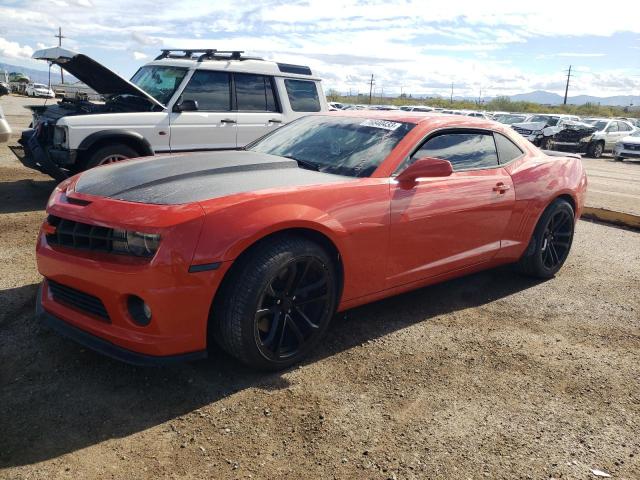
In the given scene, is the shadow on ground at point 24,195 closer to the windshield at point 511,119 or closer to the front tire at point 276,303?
the front tire at point 276,303

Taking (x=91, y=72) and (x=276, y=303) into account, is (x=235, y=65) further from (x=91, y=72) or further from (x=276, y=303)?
(x=276, y=303)

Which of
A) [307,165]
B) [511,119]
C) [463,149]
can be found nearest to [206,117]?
[307,165]

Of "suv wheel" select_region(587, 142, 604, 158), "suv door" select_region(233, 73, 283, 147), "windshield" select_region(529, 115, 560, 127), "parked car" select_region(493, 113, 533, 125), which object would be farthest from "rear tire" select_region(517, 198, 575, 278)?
"parked car" select_region(493, 113, 533, 125)

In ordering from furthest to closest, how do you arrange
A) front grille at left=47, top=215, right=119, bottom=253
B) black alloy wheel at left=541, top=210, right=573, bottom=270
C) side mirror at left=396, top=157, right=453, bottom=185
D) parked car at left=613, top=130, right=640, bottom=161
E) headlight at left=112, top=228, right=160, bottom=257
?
parked car at left=613, top=130, right=640, bottom=161 < black alloy wheel at left=541, top=210, right=573, bottom=270 < side mirror at left=396, top=157, right=453, bottom=185 < front grille at left=47, top=215, right=119, bottom=253 < headlight at left=112, top=228, right=160, bottom=257

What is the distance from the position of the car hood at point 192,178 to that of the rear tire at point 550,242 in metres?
2.24

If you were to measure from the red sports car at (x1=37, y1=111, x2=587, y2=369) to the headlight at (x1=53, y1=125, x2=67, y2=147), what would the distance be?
333 cm

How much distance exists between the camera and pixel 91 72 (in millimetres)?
7152

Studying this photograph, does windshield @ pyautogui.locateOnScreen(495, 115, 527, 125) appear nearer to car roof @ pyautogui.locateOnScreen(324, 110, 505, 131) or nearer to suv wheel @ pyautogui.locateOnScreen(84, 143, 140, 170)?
suv wheel @ pyautogui.locateOnScreen(84, 143, 140, 170)

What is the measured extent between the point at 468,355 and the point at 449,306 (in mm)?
856

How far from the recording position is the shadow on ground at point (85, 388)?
102 inches

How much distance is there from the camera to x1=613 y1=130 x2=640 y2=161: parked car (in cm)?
2005

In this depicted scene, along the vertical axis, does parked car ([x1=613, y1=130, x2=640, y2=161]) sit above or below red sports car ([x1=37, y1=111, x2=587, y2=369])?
above

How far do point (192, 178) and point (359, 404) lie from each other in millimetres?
1619

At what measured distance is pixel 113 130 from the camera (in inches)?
274
